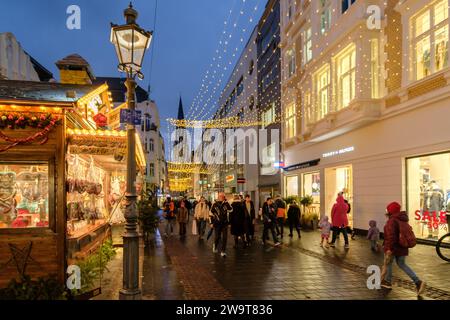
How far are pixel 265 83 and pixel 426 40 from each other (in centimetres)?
2018

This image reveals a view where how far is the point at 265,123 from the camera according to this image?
31.8 meters

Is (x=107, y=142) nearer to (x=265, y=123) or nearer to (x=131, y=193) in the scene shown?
(x=131, y=193)

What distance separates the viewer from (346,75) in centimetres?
1852

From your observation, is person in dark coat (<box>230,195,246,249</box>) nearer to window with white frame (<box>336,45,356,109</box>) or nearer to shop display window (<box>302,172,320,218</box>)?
window with white frame (<box>336,45,356,109</box>)

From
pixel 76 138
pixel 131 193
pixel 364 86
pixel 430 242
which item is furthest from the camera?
pixel 364 86

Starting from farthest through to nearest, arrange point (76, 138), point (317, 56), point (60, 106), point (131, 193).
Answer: point (317, 56)
point (76, 138)
point (60, 106)
point (131, 193)

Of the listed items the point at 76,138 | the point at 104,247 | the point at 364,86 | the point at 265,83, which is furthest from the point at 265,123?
the point at 76,138

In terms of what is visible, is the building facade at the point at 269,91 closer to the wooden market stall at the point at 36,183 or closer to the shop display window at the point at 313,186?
the shop display window at the point at 313,186

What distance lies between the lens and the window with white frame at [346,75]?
58.4 ft

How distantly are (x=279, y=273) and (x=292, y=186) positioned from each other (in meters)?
18.2

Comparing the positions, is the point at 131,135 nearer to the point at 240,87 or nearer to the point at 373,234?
the point at 373,234

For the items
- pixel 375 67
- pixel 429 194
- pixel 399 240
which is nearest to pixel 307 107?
pixel 375 67

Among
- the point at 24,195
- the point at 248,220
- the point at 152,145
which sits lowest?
the point at 248,220

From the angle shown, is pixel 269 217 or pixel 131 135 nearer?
pixel 131 135
